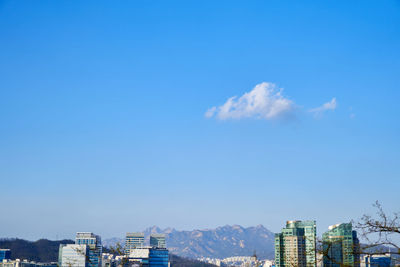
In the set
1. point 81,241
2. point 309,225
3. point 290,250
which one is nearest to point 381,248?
point 290,250

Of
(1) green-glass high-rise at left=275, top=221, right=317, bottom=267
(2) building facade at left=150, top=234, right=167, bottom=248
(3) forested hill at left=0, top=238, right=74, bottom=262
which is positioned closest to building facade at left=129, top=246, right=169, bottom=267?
(2) building facade at left=150, top=234, right=167, bottom=248

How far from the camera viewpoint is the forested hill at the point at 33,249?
82.0m

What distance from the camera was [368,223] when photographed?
4.28m

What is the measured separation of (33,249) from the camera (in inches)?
3420

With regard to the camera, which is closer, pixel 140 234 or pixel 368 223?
pixel 368 223

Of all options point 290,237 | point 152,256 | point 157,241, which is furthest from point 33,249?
point 290,237

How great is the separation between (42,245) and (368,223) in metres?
91.0

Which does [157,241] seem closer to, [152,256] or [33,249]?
[33,249]

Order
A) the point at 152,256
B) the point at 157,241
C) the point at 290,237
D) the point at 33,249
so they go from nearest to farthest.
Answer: the point at 290,237, the point at 152,256, the point at 33,249, the point at 157,241

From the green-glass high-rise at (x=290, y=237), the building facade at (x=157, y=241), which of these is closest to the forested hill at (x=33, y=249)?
the building facade at (x=157, y=241)

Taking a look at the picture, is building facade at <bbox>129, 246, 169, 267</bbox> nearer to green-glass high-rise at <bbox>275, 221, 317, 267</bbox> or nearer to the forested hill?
green-glass high-rise at <bbox>275, 221, 317, 267</bbox>

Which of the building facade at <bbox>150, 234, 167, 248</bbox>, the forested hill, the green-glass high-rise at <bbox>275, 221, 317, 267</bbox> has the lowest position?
the forested hill

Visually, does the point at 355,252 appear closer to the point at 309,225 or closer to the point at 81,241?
the point at 309,225

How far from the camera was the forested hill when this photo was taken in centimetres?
8200
